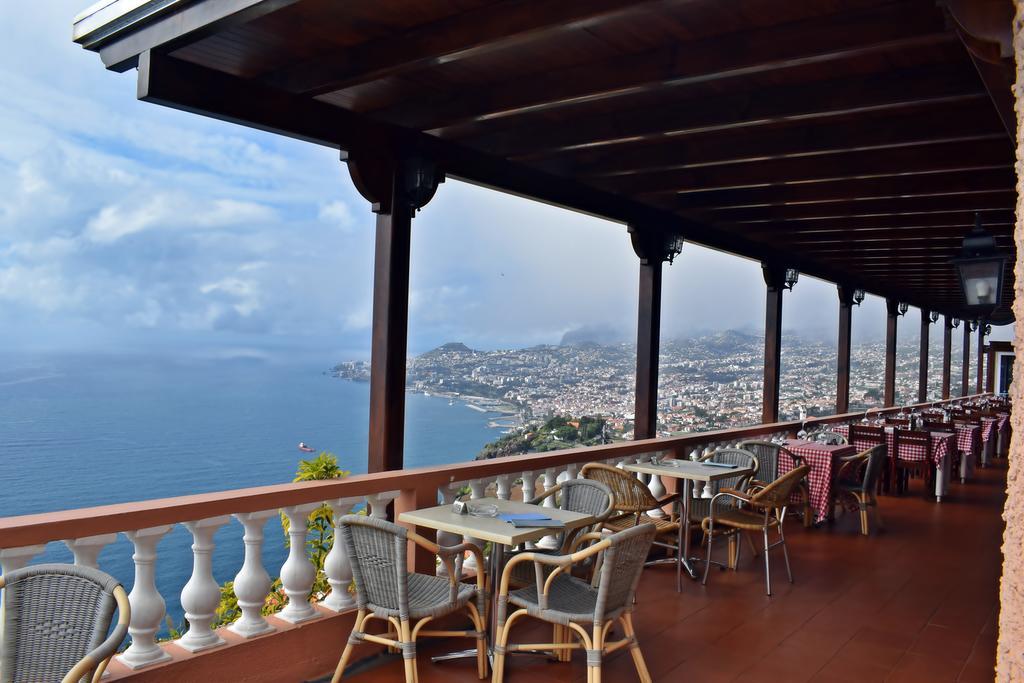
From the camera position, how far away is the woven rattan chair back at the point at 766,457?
6074mm

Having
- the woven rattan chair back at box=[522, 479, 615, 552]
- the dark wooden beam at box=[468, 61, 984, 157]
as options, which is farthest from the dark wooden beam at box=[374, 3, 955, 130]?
the woven rattan chair back at box=[522, 479, 615, 552]

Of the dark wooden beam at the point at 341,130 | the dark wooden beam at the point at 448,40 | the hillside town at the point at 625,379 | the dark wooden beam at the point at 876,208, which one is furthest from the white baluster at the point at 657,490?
the hillside town at the point at 625,379

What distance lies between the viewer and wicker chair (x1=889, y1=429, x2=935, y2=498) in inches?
314

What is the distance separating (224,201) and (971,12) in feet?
74.7

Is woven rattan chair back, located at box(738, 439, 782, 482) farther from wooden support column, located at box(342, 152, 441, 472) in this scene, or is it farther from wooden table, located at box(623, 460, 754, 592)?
wooden support column, located at box(342, 152, 441, 472)

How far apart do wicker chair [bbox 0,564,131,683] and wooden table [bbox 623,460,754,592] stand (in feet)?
11.1

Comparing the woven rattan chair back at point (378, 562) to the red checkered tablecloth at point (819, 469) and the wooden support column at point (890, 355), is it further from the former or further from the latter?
the wooden support column at point (890, 355)

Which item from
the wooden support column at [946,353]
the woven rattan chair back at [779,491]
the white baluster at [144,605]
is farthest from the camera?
the wooden support column at [946,353]

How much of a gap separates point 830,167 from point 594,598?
146 inches

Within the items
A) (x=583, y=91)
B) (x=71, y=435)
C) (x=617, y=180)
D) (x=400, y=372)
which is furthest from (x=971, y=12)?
(x=71, y=435)

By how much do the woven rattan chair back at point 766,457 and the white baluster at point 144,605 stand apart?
183 inches

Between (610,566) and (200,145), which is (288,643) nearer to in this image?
(610,566)

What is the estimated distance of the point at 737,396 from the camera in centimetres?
1195

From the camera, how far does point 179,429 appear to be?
11273 mm
